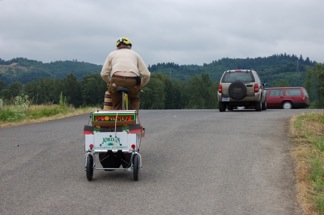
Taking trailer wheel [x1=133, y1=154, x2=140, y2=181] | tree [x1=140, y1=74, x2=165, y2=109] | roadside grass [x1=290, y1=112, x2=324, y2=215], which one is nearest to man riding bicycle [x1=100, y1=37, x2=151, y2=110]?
trailer wheel [x1=133, y1=154, x2=140, y2=181]

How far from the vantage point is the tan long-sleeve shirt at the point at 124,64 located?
781cm

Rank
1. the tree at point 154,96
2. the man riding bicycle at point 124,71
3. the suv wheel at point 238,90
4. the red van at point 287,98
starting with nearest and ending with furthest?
the man riding bicycle at point 124,71 → the suv wheel at point 238,90 → the red van at point 287,98 → the tree at point 154,96

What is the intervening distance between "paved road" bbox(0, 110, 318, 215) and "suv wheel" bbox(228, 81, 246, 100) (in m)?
9.95

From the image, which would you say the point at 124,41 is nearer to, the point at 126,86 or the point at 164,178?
the point at 126,86

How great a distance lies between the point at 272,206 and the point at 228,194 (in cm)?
67

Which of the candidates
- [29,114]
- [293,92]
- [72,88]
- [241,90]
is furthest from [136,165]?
[72,88]

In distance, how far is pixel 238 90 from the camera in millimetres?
21469

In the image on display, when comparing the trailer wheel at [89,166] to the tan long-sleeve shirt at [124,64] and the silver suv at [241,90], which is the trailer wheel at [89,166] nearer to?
the tan long-sleeve shirt at [124,64]

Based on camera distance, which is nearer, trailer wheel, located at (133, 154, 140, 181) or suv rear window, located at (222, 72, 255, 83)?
trailer wheel, located at (133, 154, 140, 181)

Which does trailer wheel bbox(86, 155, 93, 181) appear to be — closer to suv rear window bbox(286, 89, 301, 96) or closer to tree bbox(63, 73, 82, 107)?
suv rear window bbox(286, 89, 301, 96)

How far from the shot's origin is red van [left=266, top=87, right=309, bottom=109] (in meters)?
31.8

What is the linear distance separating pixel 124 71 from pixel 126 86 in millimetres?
237

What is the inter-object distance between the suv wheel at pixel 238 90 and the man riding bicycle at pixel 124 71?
13.6m

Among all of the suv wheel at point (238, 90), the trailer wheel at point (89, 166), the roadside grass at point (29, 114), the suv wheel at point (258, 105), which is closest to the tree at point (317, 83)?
the suv wheel at point (258, 105)
